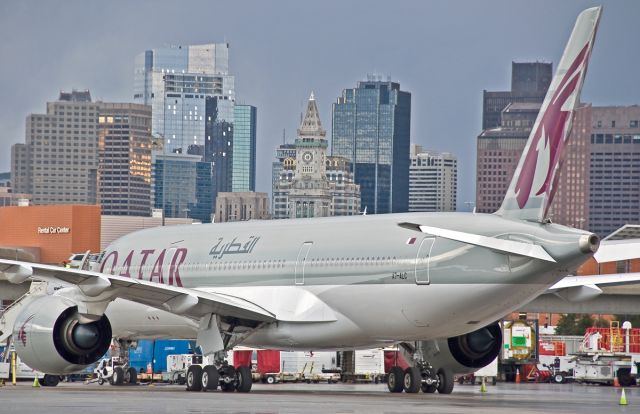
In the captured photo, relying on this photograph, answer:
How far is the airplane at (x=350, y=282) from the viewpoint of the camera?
3359 centimetres

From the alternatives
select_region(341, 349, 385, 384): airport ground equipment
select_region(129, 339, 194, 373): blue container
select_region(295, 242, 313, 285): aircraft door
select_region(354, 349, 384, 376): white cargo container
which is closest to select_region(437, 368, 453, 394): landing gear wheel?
select_region(295, 242, 313, 285): aircraft door

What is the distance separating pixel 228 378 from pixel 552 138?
10.2m

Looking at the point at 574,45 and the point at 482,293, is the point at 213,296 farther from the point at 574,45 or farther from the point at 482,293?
the point at 574,45

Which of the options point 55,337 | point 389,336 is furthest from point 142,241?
point 389,336

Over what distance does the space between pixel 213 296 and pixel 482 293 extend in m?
7.31

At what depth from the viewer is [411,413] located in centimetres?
2795

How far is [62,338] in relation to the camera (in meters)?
39.2

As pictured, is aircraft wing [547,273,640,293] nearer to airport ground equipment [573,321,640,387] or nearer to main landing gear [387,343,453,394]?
main landing gear [387,343,453,394]

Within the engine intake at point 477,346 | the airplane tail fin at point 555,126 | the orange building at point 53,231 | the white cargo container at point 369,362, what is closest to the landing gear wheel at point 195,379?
the engine intake at point 477,346

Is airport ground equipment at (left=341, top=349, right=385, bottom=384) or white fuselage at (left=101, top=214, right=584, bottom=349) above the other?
white fuselage at (left=101, top=214, right=584, bottom=349)

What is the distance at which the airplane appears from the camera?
33594 mm

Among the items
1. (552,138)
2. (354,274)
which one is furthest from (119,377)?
(552,138)

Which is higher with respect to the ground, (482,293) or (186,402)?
(482,293)

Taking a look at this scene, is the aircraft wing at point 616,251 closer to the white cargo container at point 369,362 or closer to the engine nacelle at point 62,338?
the engine nacelle at point 62,338
